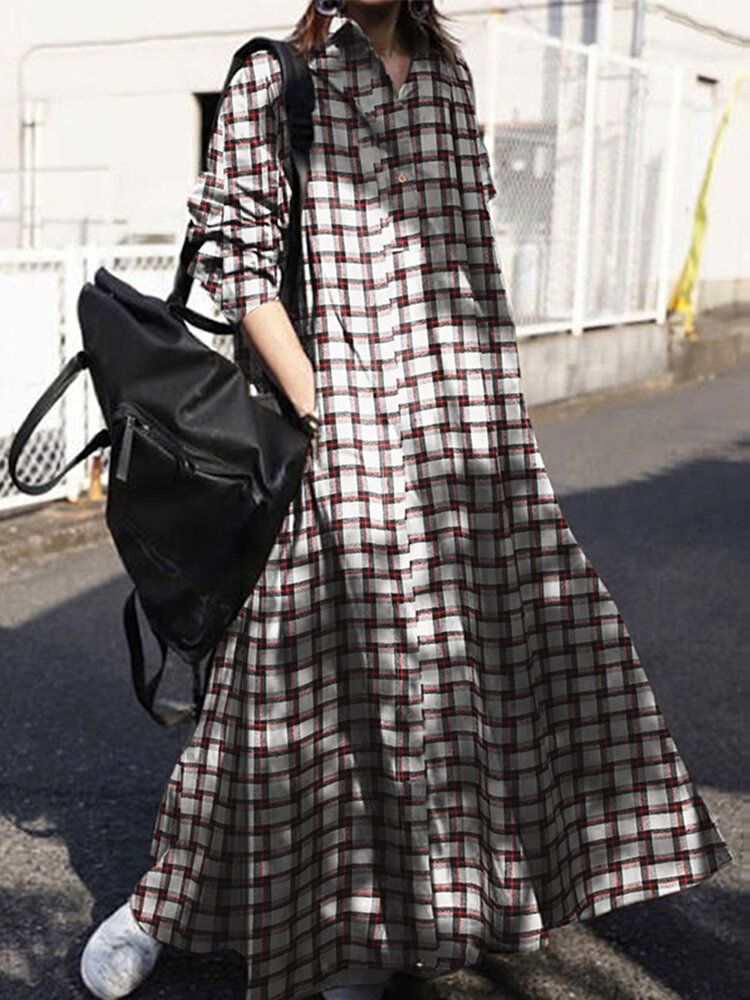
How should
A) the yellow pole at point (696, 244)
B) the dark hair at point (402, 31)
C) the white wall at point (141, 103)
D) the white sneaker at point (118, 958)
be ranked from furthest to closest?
the white wall at point (141, 103), the yellow pole at point (696, 244), the white sneaker at point (118, 958), the dark hair at point (402, 31)

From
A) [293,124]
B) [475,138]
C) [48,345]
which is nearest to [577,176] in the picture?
[48,345]

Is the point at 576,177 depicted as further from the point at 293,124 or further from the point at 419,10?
the point at 293,124

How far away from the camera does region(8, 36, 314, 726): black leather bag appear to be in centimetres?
255

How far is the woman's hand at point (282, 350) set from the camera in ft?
8.50

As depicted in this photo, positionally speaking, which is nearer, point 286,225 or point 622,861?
point 286,225

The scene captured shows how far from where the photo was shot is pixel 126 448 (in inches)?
99.7

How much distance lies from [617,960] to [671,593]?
9.70ft

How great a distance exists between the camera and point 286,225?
2615mm

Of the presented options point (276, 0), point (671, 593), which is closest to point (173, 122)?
point (276, 0)

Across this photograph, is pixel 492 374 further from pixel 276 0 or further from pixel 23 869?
pixel 276 0

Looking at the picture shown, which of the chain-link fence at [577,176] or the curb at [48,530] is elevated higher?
the chain-link fence at [577,176]

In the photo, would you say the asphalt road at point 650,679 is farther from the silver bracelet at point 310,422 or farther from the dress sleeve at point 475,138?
the dress sleeve at point 475,138

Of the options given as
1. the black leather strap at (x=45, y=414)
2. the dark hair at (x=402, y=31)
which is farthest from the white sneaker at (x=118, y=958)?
the dark hair at (x=402, y=31)

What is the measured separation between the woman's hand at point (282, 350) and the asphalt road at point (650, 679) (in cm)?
114
